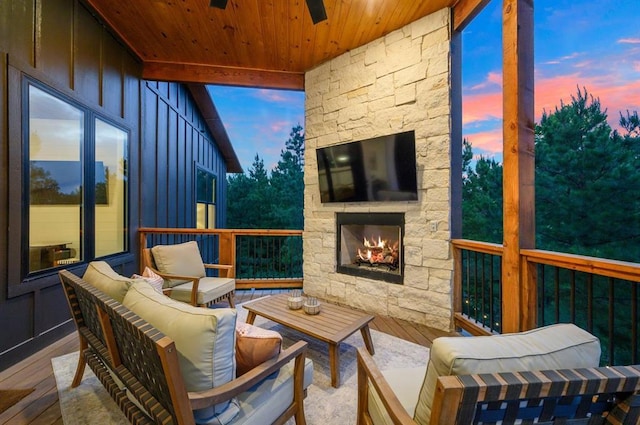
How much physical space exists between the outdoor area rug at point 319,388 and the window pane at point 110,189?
5.16ft

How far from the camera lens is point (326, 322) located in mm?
2307

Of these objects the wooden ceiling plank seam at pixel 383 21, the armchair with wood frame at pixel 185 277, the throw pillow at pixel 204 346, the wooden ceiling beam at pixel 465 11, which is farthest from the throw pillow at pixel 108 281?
the wooden ceiling beam at pixel 465 11

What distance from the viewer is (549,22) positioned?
6238 mm

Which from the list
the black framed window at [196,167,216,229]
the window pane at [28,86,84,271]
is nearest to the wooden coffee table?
the window pane at [28,86,84,271]

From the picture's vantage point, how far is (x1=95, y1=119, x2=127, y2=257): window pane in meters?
3.42

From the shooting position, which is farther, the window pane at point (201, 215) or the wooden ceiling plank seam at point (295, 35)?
the window pane at point (201, 215)

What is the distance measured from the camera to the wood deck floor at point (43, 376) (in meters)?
1.72

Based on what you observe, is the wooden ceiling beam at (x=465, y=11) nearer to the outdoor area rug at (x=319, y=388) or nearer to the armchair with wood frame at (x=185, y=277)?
the outdoor area rug at (x=319, y=388)

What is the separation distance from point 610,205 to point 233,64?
7445 millimetres

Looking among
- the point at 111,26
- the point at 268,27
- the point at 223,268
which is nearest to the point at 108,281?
the point at 223,268

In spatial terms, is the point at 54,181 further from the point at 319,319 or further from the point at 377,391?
the point at 377,391

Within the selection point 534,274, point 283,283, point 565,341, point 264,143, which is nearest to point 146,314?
point 565,341

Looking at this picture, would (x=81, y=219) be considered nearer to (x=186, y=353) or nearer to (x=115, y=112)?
(x=115, y=112)

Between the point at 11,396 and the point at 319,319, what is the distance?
221 cm
